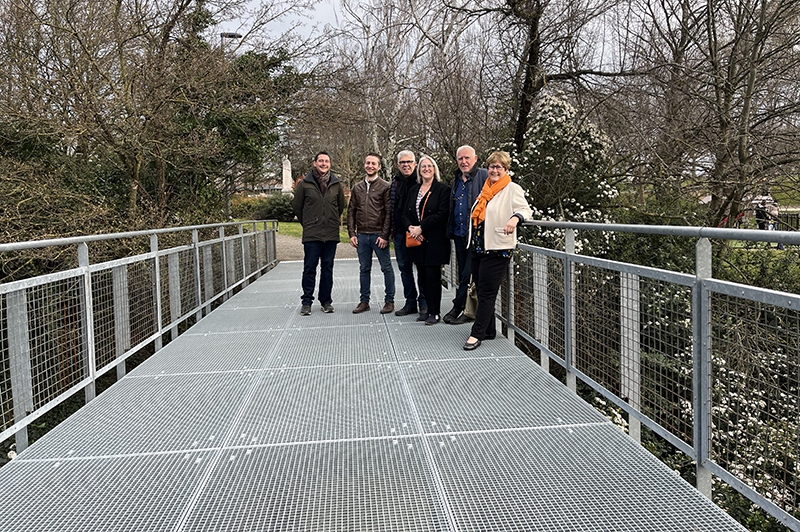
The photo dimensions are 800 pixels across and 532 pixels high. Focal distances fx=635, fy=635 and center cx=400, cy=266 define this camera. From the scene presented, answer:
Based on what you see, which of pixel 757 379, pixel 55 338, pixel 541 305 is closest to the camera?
pixel 757 379

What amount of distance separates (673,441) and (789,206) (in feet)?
21.9

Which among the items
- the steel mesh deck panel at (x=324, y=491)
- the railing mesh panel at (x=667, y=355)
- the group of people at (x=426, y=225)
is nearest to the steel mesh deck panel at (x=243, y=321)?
the group of people at (x=426, y=225)

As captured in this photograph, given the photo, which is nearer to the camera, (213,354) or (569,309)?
(569,309)

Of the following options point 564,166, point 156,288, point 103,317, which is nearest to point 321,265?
point 156,288

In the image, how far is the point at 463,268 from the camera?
556 cm

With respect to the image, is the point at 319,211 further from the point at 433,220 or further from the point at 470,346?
the point at 470,346

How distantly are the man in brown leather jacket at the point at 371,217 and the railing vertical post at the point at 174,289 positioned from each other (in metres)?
1.65

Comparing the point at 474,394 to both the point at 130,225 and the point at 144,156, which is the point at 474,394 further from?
the point at 144,156

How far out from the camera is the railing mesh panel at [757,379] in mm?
2297

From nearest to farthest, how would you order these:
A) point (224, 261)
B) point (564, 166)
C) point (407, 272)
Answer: point (407, 272) < point (224, 261) < point (564, 166)

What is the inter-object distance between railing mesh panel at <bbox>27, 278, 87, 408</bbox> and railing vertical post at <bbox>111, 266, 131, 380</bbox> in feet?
1.52

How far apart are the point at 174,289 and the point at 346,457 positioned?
349 centimetres

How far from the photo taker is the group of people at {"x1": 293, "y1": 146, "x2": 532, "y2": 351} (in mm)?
4520

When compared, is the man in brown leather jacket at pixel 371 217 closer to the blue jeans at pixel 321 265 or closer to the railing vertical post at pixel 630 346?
the blue jeans at pixel 321 265
